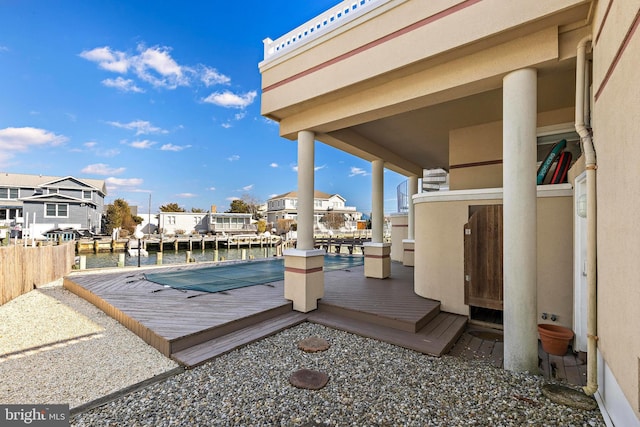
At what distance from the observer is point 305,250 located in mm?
4996

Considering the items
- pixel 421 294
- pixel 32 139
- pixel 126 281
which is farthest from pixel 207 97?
pixel 421 294

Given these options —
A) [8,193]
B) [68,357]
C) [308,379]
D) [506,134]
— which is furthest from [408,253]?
[8,193]

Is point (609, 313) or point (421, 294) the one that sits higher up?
point (609, 313)

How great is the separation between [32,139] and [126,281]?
4491 cm

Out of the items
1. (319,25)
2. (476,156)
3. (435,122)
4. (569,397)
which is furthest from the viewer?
(476,156)

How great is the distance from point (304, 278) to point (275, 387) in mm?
2264

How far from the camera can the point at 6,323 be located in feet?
15.3

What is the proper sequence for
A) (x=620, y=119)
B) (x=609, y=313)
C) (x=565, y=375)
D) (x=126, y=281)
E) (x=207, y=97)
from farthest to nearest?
(x=207, y=97), (x=126, y=281), (x=565, y=375), (x=609, y=313), (x=620, y=119)

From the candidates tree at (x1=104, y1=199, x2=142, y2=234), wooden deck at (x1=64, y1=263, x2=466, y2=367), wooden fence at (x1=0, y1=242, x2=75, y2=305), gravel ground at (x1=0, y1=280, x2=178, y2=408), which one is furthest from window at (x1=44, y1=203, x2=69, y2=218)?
gravel ground at (x1=0, y1=280, x2=178, y2=408)

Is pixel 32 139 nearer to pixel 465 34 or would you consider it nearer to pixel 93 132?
pixel 93 132

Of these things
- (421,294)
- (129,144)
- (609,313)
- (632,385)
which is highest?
(129,144)

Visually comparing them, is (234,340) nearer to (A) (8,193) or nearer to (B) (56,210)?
(B) (56,210)

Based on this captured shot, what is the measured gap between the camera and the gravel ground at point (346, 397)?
2.22 metres

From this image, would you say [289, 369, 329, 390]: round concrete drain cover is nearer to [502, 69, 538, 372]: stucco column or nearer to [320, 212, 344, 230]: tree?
[502, 69, 538, 372]: stucco column
